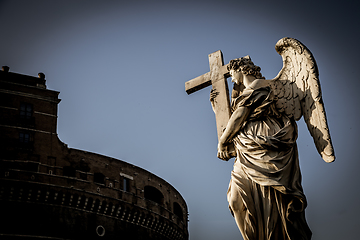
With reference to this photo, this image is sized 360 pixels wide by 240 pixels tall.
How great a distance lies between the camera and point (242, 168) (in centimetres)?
603

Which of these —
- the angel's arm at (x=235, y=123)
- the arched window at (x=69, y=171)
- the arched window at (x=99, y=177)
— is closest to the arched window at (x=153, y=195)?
the arched window at (x=99, y=177)

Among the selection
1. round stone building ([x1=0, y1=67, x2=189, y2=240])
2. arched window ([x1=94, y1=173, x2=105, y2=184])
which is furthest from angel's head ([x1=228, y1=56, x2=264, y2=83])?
arched window ([x1=94, y1=173, x2=105, y2=184])

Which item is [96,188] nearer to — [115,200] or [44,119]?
[115,200]

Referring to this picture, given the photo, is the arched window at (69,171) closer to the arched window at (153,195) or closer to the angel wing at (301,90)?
the arched window at (153,195)

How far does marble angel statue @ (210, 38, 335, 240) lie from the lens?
575cm

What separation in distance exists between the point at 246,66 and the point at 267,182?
1.58 m

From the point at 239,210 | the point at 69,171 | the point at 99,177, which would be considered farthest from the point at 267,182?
the point at 99,177

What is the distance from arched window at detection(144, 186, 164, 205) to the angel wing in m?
36.9

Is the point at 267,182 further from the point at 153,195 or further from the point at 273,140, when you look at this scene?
the point at 153,195

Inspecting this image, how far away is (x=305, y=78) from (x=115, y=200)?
34.6m

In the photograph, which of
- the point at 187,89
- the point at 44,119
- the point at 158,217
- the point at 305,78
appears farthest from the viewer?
the point at 158,217

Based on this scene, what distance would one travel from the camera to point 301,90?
20.4 ft

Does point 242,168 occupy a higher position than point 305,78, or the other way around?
point 305,78

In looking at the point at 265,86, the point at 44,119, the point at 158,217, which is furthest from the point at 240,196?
the point at 158,217
